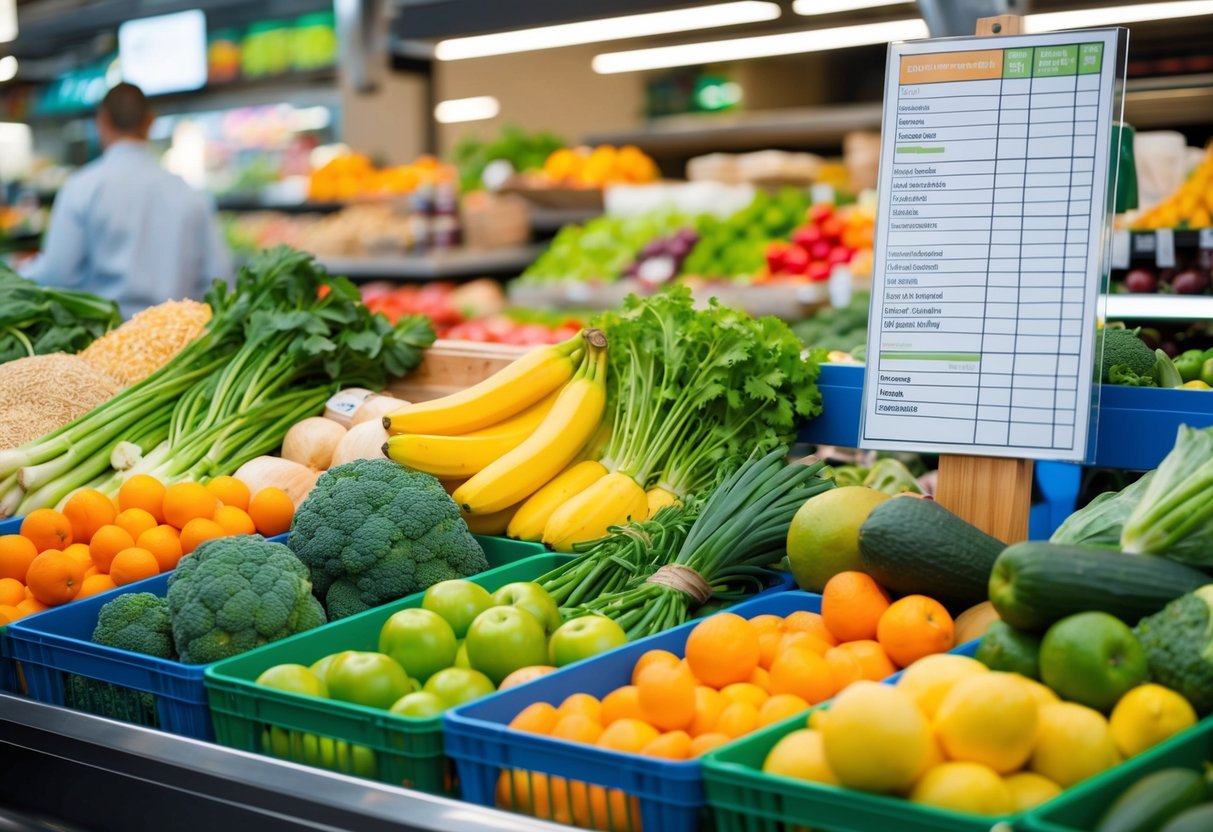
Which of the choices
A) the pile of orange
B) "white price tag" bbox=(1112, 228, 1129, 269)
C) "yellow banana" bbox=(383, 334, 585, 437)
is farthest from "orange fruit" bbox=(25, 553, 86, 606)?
"white price tag" bbox=(1112, 228, 1129, 269)

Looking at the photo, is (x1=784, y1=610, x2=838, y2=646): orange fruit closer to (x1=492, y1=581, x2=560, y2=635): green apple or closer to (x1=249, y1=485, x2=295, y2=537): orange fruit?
(x1=492, y1=581, x2=560, y2=635): green apple

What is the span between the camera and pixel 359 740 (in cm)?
154

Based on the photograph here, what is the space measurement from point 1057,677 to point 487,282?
6239 millimetres

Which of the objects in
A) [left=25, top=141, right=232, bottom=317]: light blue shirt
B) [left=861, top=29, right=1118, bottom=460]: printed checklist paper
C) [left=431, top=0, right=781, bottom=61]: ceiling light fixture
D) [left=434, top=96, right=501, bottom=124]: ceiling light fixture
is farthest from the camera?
[left=434, top=96, right=501, bottom=124]: ceiling light fixture

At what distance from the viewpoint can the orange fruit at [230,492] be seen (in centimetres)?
236

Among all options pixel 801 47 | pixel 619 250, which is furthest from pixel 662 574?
pixel 801 47

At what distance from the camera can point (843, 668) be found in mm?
1572

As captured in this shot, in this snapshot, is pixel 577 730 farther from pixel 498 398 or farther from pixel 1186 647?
pixel 498 398

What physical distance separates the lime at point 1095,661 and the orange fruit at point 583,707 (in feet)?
1.80

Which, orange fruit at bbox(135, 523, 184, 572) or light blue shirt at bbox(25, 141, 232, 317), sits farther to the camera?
light blue shirt at bbox(25, 141, 232, 317)

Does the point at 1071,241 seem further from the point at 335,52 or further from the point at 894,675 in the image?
the point at 335,52

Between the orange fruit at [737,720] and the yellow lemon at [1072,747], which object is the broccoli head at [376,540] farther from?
the yellow lemon at [1072,747]

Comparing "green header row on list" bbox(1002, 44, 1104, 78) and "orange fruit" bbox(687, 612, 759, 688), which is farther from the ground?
"green header row on list" bbox(1002, 44, 1104, 78)

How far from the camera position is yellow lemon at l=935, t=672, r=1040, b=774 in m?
1.25
